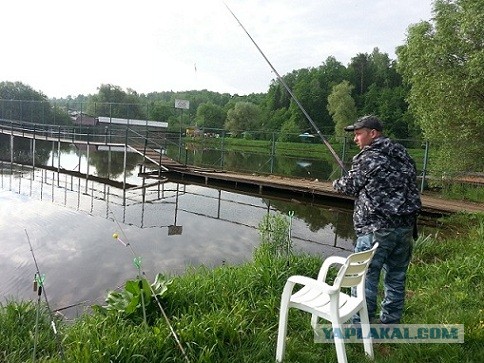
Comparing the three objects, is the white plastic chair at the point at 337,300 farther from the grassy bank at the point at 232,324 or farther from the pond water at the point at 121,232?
the pond water at the point at 121,232

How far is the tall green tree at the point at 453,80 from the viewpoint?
10149 mm

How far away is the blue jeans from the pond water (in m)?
3.00

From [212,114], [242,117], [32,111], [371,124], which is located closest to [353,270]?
[371,124]

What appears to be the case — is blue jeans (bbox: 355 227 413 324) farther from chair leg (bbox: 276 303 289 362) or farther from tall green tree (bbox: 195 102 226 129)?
tall green tree (bbox: 195 102 226 129)

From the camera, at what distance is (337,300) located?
2.18m

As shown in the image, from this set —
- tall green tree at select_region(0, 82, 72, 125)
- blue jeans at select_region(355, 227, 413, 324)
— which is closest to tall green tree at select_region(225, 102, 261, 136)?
tall green tree at select_region(0, 82, 72, 125)

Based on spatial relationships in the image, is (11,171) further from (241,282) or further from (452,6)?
(452,6)

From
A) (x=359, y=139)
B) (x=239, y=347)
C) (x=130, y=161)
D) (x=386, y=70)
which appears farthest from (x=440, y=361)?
(x=386, y=70)

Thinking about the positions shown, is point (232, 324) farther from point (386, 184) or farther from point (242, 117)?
point (242, 117)

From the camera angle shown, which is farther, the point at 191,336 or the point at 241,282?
the point at 241,282

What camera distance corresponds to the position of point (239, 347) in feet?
8.86

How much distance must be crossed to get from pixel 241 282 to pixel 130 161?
1914 centimetres

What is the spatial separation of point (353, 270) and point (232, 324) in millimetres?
1009

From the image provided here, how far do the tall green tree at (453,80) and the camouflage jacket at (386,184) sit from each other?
28.8 feet
